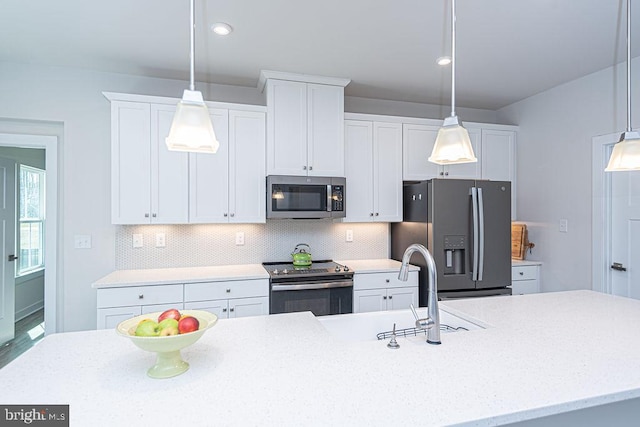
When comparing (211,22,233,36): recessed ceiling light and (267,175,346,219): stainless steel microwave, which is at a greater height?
(211,22,233,36): recessed ceiling light

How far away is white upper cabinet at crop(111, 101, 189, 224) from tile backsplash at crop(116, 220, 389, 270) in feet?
1.06

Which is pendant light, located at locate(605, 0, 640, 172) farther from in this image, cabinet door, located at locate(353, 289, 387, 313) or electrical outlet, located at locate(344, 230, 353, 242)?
electrical outlet, located at locate(344, 230, 353, 242)

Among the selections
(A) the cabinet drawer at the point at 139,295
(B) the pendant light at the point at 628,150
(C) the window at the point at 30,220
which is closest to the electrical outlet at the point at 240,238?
Answer: (A) the cabinet drawer at the point at 139,295

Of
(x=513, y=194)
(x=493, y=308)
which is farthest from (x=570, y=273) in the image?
(x=493, y=308)

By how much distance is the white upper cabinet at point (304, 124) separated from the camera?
3.16 meters

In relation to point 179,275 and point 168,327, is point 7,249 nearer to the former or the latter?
point 179,275

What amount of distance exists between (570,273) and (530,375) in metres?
2.83

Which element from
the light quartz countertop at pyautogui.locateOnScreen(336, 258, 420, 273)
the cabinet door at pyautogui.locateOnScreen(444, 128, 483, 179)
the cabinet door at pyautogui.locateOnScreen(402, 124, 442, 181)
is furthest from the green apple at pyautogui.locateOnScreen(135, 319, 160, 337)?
the cabinet door at pyautogui.locateOnScreen(444, 128, 483, 179)

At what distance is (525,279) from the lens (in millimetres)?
3646

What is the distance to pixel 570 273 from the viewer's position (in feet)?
11.1

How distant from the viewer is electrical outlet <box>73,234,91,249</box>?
3.08 meters

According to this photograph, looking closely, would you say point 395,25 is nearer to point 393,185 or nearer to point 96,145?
point 393,185

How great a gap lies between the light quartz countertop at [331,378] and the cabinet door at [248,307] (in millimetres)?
1270

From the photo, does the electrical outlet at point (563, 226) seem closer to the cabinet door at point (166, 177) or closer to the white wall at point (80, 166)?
the cabinet door at point (166, 177)
